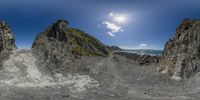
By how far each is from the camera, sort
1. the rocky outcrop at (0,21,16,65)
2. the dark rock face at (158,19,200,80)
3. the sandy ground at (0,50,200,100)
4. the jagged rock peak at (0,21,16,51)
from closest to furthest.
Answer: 1. the sandy ground at (0,50,200,100)
2. the dark rock face at (158,19,200,80)
3. the rocky outcrop at (0,21,16,65)
4. the jagged rock peak at (0,21,16,51)

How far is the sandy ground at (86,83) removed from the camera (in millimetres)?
62787

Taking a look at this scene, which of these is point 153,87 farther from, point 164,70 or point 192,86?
point 164,70

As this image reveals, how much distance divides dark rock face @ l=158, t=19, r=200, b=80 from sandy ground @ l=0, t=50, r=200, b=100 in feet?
10.3

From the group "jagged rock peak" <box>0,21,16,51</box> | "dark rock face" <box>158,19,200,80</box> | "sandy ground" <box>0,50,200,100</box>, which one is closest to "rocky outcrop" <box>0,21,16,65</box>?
"jagged rock peak" <box>0,21,16,51</box>

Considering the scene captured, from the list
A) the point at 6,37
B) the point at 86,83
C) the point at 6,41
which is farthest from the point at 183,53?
the point at 6,37

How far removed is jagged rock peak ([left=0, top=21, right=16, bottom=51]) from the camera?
9505 centimetres

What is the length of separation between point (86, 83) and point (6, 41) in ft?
112

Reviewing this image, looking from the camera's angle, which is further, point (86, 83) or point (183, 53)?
point (183, 53)

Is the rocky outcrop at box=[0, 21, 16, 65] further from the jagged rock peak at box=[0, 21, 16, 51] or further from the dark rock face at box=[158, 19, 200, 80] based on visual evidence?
the dark rock face at box=[158, 19, 200, 80]

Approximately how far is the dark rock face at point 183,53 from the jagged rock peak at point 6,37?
4053cm

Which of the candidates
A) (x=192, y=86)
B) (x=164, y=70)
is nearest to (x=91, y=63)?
(x=164, y=70)

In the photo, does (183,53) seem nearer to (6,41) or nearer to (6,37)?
(6,41)

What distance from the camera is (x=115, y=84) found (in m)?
75.2

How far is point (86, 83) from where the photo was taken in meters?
74.6
